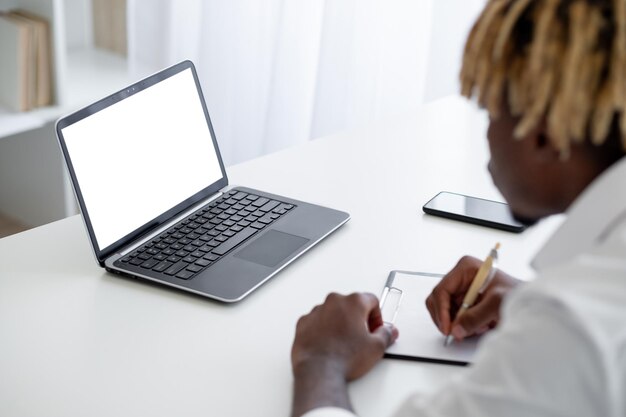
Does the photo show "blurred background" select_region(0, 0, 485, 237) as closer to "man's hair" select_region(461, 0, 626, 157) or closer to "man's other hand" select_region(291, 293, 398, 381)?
"man's other hand" select_region(291, 293, 398, 381)

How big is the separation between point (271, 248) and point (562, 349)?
667mm

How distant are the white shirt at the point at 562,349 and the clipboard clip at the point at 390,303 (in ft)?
1.27

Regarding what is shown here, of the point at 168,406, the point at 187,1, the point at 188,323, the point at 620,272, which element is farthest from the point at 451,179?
the point at 187,1

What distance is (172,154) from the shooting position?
133 cm

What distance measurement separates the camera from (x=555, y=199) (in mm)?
831

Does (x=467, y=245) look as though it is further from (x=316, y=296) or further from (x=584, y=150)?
(x=584, y=150)

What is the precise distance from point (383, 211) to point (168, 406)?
1.82 feet

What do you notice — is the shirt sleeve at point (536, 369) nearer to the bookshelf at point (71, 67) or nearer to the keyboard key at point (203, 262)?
the keyboard key at point (203, 262)

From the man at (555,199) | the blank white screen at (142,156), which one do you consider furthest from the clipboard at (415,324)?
the blank white screen at (142,156)

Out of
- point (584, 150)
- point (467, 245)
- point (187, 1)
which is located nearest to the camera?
point (584, 150)

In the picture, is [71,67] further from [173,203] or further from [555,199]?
[555,199]

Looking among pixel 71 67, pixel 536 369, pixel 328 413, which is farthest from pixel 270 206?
pixel 71 67

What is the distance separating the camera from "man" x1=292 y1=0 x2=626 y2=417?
637 millimetres

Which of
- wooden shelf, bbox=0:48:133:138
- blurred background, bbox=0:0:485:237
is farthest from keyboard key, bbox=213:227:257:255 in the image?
wooden shelf, bbox=0:48:133:138
